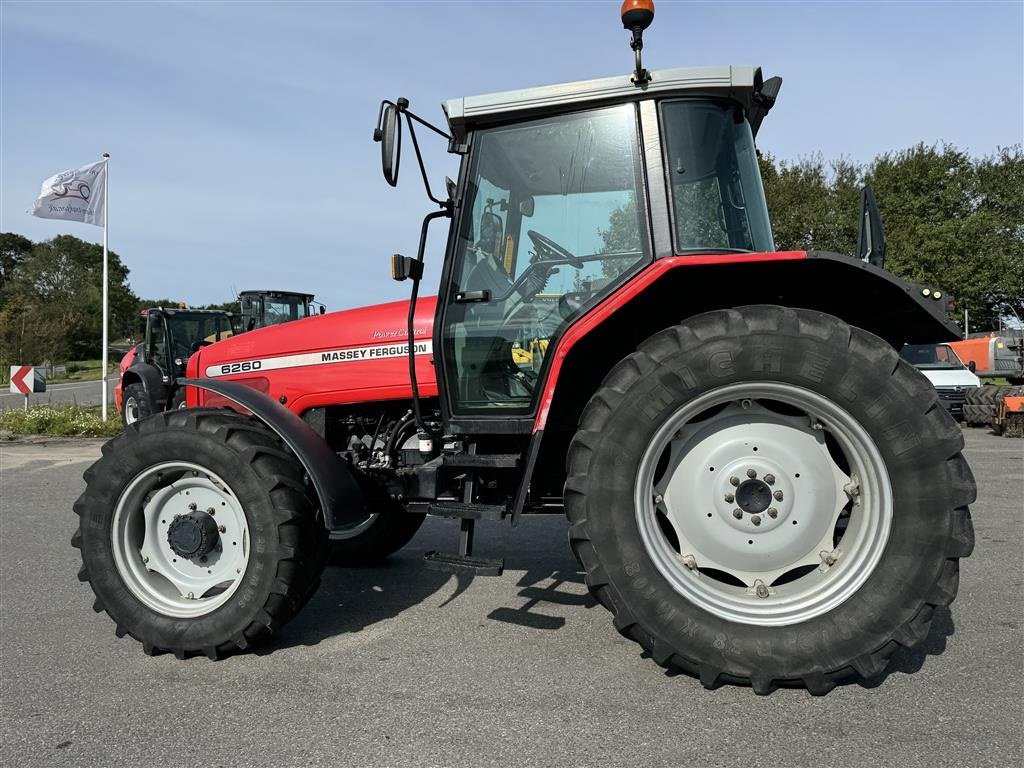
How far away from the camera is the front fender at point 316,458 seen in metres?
3.01

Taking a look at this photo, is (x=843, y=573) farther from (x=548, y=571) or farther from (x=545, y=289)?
(x=548, y=571)

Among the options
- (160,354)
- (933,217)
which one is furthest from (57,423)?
(933,217)

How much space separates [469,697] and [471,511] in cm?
72

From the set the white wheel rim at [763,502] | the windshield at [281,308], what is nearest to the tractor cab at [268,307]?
the windshield at [281,308]

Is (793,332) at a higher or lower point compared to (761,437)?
higher

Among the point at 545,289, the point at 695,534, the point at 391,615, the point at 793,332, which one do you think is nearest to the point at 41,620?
the point at 391,615

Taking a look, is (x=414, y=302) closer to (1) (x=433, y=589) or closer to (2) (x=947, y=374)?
(1) (x=433, y=589)

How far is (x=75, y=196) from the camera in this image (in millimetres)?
14164

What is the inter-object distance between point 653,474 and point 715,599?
0.49m

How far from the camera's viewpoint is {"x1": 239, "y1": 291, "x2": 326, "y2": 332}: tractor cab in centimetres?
1455

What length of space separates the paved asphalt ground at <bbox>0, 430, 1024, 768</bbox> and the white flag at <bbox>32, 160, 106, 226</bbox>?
12.7 m

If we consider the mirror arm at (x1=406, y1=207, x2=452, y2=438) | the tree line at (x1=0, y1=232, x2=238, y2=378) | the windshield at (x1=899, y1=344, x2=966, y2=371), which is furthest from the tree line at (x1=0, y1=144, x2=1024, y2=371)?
the tree line at (x1=0, y1=232, x2=238, y2=378)

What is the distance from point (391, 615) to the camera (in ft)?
11.3

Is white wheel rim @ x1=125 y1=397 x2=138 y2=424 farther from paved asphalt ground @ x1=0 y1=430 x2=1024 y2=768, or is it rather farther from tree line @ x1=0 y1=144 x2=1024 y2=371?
tree line @ x1=0 y1=144 x2=1024 y2=371
